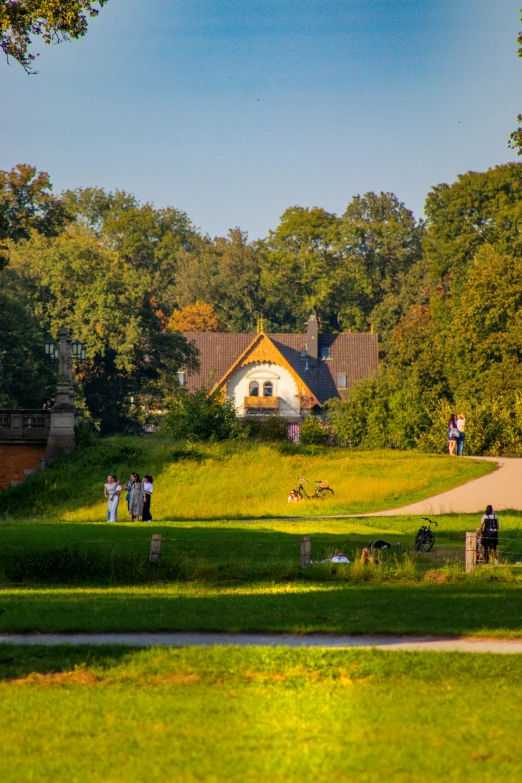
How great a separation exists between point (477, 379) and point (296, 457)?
31.2 meters

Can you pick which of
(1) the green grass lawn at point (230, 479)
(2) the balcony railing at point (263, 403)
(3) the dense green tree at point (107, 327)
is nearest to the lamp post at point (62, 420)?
(1) the green grass lawn at point (230, 479)

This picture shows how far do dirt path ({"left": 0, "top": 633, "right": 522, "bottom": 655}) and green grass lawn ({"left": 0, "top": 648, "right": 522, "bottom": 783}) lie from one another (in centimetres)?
67

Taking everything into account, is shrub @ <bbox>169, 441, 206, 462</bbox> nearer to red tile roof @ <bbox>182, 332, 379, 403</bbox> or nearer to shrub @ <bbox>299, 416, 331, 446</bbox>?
shrub @ <bbox>299, 416, 331, 446</bbox>

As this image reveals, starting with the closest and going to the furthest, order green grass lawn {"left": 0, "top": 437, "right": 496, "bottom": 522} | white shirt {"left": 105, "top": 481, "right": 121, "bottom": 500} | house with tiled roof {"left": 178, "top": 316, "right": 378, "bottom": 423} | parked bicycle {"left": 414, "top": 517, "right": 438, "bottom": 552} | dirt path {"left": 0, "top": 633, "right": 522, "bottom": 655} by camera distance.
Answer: dirt path {"left": 0, "top": 633, "right": 522, "bottom": 655} → parked bicycle {"left": 414, "top": 517, "right": 438, "bottom": 552} → white shirt {"left": 105, "top": 481, "right": 121, "bottom": 500} → green grass lawn {"left": 0, "top": 437, "right": 496, "bottom": 522} → house with tiled roof {"left": 178, "top": 316, "right": 378, "bottom": 423}

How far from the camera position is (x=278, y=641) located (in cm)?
1470

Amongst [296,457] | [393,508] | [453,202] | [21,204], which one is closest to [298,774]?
[393,508]

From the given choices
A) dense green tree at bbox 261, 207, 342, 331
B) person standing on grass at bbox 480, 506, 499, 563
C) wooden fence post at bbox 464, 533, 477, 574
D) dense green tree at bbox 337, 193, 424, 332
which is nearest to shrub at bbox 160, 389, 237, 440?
person standing on grass at bbox 480, 506, 499, 563

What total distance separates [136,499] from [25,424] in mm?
11719

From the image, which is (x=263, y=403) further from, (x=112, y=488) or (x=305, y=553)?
(x=305, y=553)

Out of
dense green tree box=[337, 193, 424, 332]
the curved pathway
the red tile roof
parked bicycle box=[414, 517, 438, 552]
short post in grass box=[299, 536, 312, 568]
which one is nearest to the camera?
short post in grass box=[299, 536, 312, 568]

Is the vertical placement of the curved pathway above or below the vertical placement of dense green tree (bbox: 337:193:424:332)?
below

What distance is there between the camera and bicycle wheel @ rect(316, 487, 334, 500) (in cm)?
3982

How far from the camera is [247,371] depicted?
104625 millimetres

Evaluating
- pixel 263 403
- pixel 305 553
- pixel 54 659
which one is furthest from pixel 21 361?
pixel 54 659
